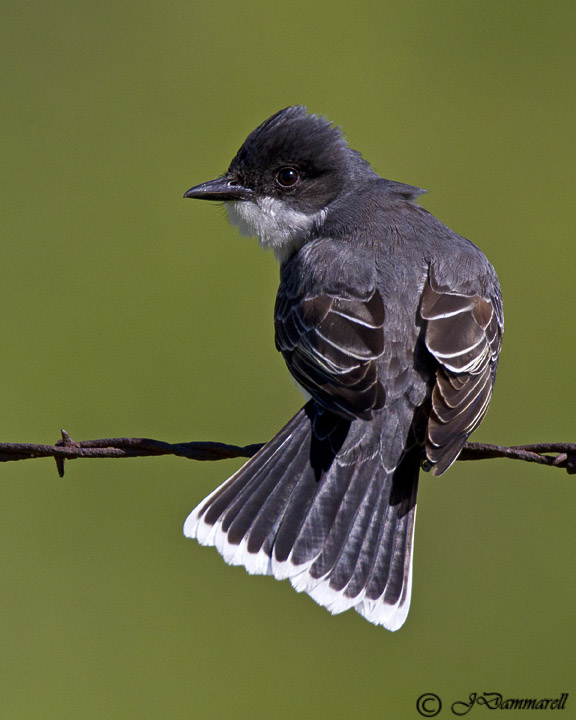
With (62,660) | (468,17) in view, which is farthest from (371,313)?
(468,17)

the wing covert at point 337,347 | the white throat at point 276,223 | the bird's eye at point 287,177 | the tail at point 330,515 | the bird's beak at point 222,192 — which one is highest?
the bird's eye at point 287,177

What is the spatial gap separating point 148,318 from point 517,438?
326cm

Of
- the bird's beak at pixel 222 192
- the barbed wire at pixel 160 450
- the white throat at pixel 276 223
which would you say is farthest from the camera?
the bird's beak at pixel 222 192

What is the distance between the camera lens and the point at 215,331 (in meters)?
8.77

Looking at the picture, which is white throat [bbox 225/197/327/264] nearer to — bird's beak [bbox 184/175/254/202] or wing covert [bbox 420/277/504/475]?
bird's beak [bbox 184/175/254/202]

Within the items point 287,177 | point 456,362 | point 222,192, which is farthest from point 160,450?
point 287,177

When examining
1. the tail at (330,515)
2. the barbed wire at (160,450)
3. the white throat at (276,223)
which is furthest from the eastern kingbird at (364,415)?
the white throat at (276,223)

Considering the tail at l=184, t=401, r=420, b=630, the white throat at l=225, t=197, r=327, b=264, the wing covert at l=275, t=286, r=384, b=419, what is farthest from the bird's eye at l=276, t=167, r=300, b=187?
the tail at l=184, t=401, r=420, b=630

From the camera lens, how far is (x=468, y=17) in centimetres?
1083

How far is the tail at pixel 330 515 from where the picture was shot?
423cm

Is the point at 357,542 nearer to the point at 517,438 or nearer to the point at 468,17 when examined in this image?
the point at 517,438

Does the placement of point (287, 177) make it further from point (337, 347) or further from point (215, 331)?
point (215, 331)

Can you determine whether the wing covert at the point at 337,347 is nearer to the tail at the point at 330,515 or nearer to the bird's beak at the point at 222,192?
the tail at the point at 330,515

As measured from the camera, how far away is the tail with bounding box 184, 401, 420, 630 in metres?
4.23
